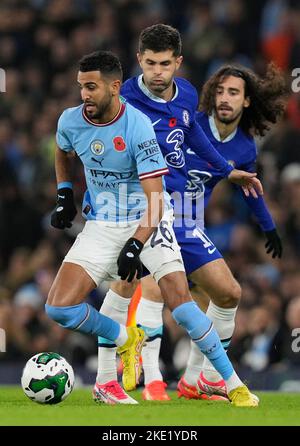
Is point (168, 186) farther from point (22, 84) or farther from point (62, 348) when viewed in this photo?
point (22, 84)

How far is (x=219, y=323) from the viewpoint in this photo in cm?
878

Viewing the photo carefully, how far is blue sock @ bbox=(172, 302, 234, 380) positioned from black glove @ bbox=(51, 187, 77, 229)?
978 millimetres

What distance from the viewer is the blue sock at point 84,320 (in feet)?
25.2

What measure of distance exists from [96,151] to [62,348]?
495 centimetres

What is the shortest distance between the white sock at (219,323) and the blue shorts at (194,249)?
0.37 meters

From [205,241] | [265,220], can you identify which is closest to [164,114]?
[205,241]

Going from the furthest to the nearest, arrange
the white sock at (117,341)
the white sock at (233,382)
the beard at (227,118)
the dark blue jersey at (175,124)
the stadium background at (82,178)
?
the stadium background at (82,178)
the beard at (227,118)
the dark blue jersey at (175,124)
the white sock at (117,341)
the white sock at (233,382)

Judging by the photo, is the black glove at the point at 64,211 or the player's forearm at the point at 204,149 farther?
the player's forearm at the point at 204,149

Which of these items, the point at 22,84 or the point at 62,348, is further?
the point at 22,84

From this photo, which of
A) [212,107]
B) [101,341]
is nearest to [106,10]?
[212,107]

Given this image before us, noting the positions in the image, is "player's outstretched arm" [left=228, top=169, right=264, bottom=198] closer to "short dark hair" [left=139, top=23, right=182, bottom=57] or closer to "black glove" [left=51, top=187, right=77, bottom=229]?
"short dark hair" [left=139, top=23, right=182, bottom=57]

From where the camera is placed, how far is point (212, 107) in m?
9.16

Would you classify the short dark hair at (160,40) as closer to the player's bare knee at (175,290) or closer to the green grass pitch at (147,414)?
the player's bare knee at (175,290)

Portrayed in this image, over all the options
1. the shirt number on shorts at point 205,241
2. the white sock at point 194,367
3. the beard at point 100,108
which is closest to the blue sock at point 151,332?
the white sock at point 194,367
